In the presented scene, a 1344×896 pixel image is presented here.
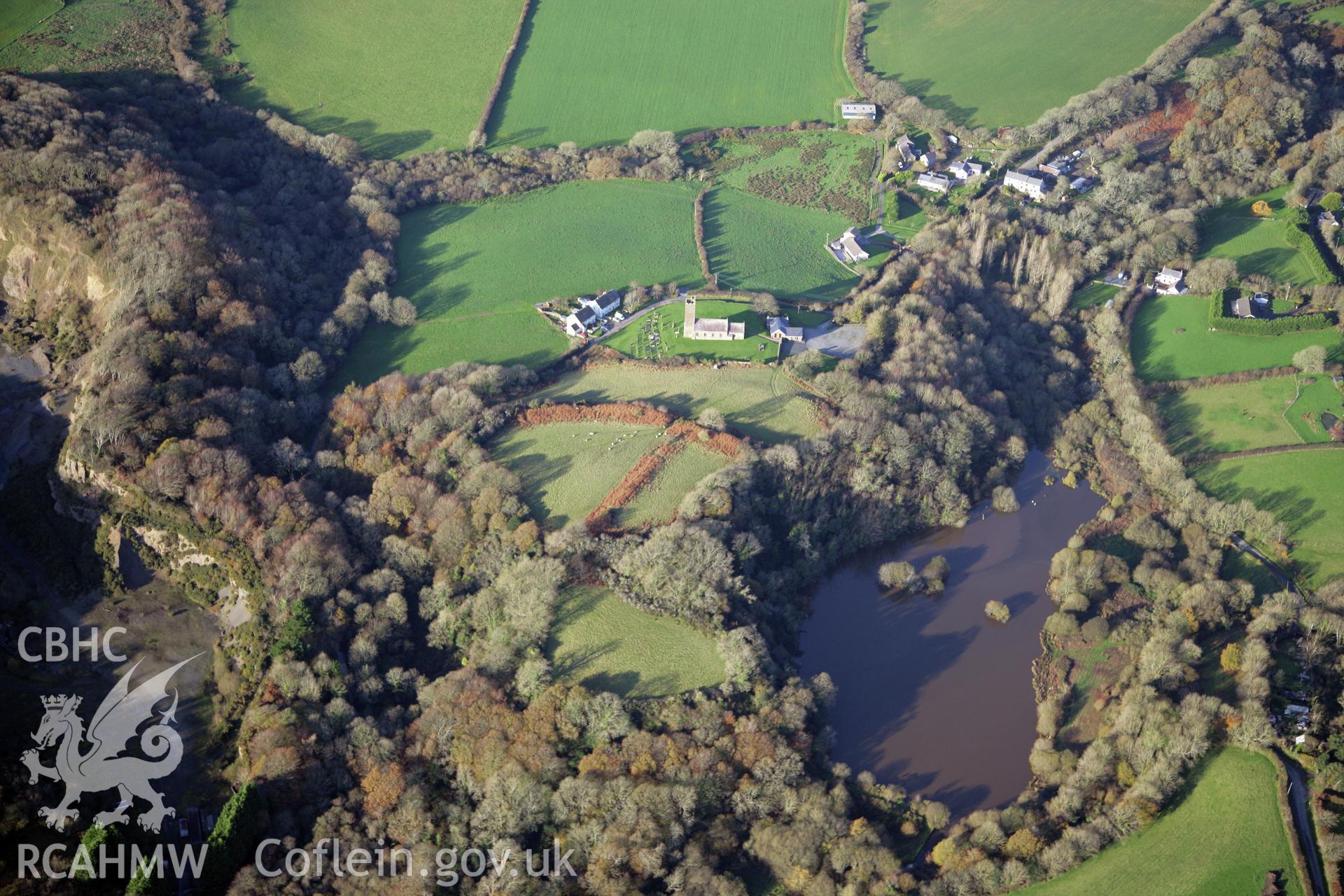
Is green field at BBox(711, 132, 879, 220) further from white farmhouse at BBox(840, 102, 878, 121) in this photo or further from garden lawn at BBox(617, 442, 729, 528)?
garden lawn at BBox(617, 442, 729, 528)

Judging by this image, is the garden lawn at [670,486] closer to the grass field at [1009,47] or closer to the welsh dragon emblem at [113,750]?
the welsh dragon emblem at [113,750]

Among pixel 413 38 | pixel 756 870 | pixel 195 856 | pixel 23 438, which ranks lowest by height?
pixel 756 870

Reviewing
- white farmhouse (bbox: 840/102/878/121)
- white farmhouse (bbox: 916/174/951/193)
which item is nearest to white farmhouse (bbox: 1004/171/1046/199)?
white farmhouse (bbox: 916/174/951/193)

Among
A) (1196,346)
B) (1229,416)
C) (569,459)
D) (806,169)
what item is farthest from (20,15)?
(1229,416)

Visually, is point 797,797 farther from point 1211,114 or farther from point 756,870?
point 1211,114

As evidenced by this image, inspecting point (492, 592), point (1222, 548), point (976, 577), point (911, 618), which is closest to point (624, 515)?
point (492, 592)

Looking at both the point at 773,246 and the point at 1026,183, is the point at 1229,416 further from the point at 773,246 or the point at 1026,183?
the point at 773,246

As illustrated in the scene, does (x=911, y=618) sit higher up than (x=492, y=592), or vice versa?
(x=492, y=592)
